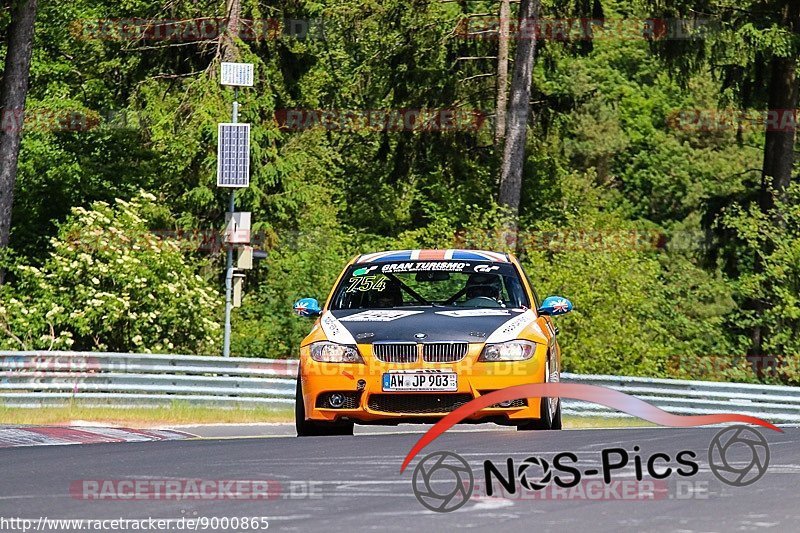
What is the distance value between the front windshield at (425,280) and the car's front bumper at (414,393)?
45.5 inches

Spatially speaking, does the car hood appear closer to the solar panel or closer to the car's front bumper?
the car's front bumper

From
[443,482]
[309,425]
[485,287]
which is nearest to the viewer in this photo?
[443,482]

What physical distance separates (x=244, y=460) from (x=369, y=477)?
1.50 m

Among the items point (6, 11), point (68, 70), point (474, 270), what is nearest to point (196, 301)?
point (6, 11)

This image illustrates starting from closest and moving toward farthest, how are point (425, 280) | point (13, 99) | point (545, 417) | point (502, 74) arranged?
point (545, 417) < point (425, 280) < point (13, 99) < point (502, 74)

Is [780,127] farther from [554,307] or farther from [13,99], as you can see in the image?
[554,307]

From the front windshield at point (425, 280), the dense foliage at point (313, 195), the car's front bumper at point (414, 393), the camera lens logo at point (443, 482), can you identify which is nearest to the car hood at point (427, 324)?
the car's front bumper at point (414, 393)

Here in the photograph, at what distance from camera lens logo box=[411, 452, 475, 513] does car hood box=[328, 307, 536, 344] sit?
7.51 feet

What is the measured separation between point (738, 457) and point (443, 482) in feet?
9.25

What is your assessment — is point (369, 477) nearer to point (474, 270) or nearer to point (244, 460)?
point (244, 460)

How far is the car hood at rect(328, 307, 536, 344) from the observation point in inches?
523

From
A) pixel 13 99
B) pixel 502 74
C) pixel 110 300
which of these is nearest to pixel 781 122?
pixel 502 74

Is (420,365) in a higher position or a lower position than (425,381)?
higher

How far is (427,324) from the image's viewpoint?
13.5 metres
